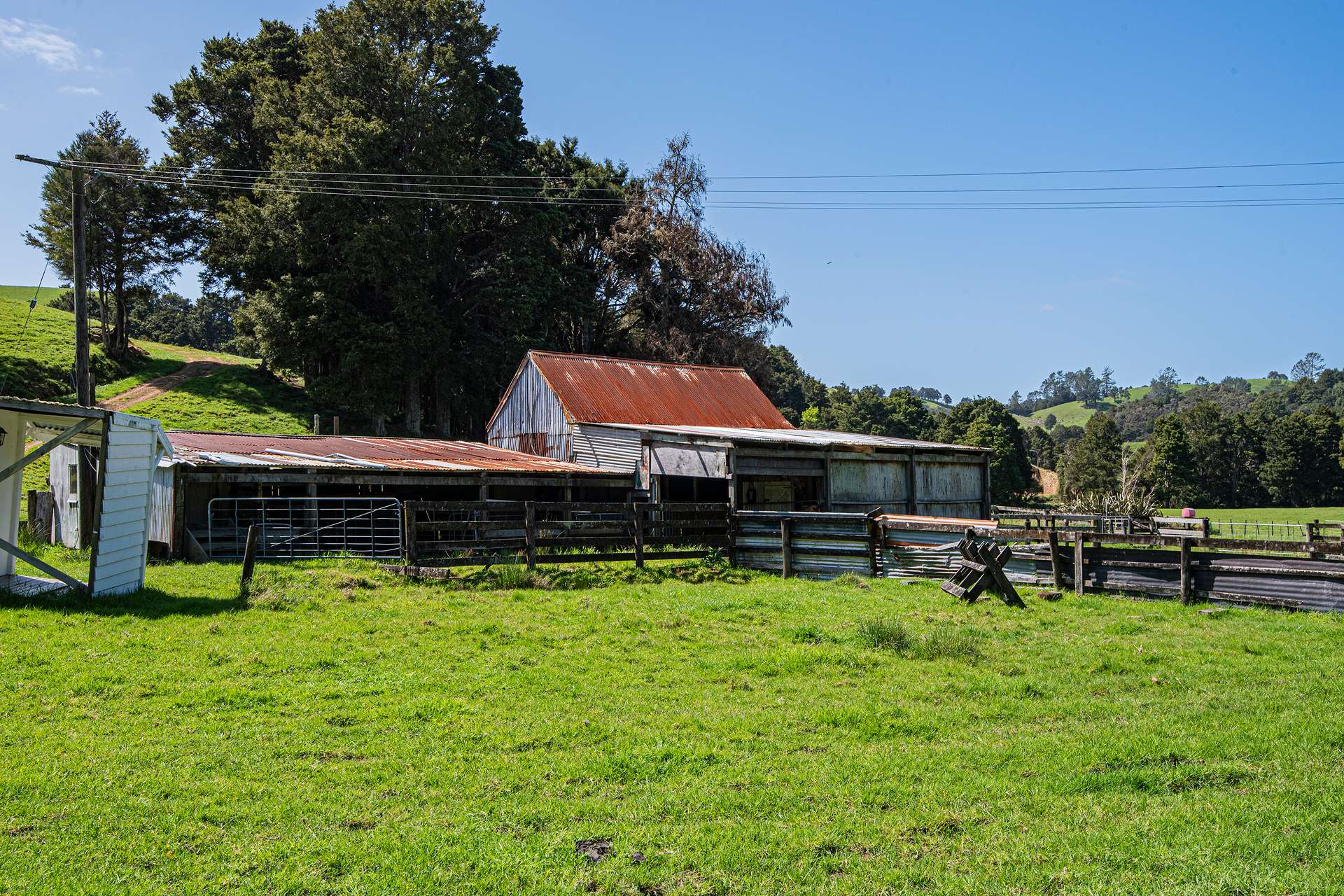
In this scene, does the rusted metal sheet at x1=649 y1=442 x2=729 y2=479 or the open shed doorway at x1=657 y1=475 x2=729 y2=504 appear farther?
the open shed doorway at x1=657 y1=475 x2=729 y2=504

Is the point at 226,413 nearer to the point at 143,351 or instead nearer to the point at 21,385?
the point at 21,385

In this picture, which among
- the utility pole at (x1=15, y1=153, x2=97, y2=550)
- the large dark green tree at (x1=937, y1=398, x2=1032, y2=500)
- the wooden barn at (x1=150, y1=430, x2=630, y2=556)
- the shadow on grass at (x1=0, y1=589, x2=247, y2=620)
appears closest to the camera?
the shadow on grass at (x1=0, y1=589, x2=247, y2=620)

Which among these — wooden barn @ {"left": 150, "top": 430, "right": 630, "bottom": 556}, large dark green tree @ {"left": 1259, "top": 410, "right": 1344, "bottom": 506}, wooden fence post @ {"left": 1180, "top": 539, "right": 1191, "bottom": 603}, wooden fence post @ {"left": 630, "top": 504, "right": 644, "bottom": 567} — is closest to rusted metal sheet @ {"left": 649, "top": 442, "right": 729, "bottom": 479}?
wooden barn @ {"left": 150, "top": 430, "right": 630, "bottom": 556}

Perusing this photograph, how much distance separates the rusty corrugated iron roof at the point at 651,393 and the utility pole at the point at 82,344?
12934 mm

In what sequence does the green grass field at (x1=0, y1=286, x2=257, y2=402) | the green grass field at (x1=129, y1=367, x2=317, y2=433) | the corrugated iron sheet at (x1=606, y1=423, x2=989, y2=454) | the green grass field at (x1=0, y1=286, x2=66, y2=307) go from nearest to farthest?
the corrugated iron sheet at (x1=606, y1=423, x2=989, y2=454)
the green grass field at (x1=129, y1=367, x2=317, y2=433)
the green grass field at (x1=0, y1=286, x2=257, y2=402)
the green grass field at (x1=0, y1=286, x2=66, y2=307)

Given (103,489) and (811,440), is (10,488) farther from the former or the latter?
(811,440)

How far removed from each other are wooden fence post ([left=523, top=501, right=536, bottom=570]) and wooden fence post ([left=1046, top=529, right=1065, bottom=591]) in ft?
28.7

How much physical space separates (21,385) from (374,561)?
108 ft

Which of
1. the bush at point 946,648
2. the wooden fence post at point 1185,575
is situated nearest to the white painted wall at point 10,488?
the bush at point 946,648

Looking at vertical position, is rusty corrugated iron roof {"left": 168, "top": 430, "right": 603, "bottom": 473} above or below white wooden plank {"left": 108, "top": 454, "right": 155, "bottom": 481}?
above

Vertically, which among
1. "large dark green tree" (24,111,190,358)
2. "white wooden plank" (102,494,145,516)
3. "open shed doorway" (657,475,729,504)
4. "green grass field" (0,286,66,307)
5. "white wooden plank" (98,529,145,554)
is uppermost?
"green grass field" (0,286,66,307)

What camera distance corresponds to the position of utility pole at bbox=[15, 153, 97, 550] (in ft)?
61.0

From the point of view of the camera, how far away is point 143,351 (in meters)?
52.0

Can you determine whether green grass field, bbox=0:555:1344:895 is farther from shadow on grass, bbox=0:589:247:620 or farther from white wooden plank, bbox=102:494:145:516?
white wooden plank, bbox=102:494:145:516
